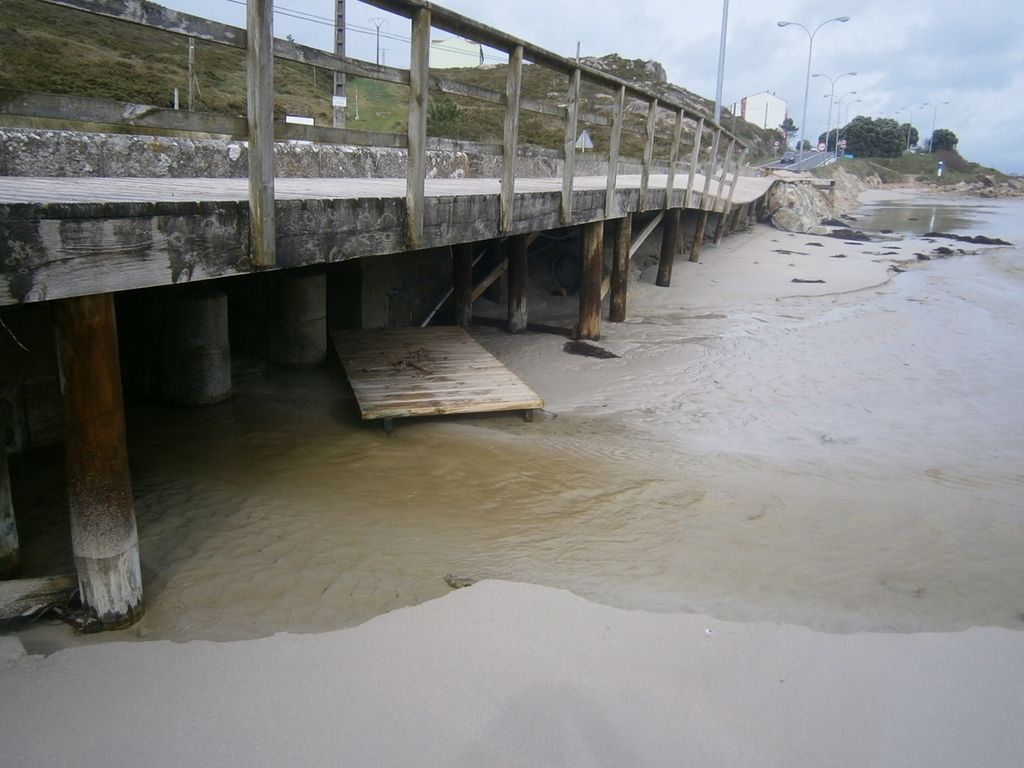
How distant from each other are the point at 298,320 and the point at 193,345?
132cm

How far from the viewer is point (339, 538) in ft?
13.3

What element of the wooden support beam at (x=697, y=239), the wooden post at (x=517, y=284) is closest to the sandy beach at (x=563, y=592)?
the wooden post at (x=517, y=284)

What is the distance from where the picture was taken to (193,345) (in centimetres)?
598

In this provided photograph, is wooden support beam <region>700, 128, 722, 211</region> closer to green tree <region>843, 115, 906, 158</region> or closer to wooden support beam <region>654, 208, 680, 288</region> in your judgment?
wooden support beam <region>654, 208, 680, 288</region>

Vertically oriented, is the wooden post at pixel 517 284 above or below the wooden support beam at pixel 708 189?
below

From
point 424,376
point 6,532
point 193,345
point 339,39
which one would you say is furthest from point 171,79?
point 6,532

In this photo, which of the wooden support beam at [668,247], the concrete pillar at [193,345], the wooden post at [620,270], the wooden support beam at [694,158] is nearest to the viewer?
the concrete pillar at [193,345]

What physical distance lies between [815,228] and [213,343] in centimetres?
2009

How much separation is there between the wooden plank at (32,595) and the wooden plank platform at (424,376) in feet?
8.11

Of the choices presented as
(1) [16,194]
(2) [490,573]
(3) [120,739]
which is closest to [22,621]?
(3) [120,739]

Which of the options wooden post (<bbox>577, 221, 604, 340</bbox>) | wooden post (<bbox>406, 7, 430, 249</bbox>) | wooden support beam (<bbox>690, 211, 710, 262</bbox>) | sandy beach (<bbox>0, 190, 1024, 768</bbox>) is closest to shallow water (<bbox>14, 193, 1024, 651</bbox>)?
sandy beach (<bbox>0, 190, 1024, 768</bbox>)

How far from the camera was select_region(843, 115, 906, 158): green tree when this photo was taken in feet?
263

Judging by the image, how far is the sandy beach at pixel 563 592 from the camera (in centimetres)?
276

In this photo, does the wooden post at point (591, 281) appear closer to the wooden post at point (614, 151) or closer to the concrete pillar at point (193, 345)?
the wooden post at point (614, 151)
